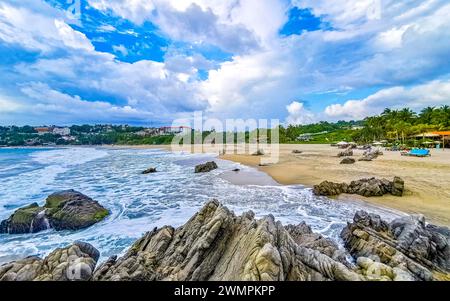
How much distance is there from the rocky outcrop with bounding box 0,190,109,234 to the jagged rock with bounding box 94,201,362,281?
22.3 feet

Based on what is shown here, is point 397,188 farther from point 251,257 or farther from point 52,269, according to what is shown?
point 52,269

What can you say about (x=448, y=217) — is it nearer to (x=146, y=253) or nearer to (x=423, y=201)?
(x=423, y=201)

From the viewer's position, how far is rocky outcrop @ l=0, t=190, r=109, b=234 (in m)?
12.6

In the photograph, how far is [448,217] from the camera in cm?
1138

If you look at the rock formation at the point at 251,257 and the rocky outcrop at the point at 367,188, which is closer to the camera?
the rock formation at the point at 251,257

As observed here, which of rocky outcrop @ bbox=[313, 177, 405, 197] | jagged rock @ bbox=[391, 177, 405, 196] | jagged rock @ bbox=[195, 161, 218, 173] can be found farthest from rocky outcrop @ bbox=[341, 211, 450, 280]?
jagged rock @ bbox=[195, 161, 218, 173]

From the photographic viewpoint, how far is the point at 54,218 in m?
12.8

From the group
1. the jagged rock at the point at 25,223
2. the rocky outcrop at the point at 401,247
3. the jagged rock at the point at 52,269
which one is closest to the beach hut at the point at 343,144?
the rocky outcrop at the point at 401,247

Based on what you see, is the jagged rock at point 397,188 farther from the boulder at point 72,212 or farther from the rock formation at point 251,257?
the boulder at point 72,212

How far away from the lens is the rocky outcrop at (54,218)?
12.6 m

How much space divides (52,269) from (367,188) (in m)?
17.5

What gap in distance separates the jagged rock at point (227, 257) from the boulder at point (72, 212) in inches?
264
